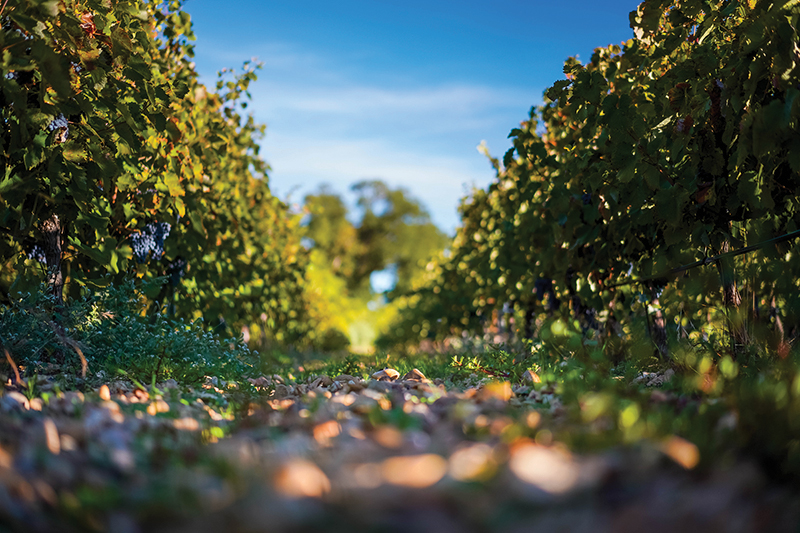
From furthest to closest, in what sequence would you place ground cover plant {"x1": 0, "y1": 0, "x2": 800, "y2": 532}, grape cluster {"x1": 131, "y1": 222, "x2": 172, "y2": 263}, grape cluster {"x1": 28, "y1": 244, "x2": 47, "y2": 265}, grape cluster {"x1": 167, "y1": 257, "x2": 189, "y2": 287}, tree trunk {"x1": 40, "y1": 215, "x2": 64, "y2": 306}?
grape cluster {"x1": 167, "y1": 257, "x2": 189, "y2": 287} < grape cluster {"x1": 131, "y1": 222, "x2": 172, "y2": 263} < grape cluster {"x1": 28, "y1": 244, "x2": 47, "y2": 265} < tree trunk {"x1": 40, "y1": 215, "x2": 64, "y2": 306} < ground cover plant {"x1": 0, "y1": 0, "x2": 800, "y2": 532}

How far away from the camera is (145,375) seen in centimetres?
361

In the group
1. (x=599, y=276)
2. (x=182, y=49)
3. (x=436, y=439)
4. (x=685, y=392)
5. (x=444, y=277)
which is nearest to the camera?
(x=436, y=439)

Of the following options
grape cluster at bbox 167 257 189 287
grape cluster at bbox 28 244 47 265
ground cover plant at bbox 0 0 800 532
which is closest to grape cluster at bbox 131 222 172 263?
ground cover plant at bbox 0 0 800 532

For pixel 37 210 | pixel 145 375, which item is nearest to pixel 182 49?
pixel 37 210

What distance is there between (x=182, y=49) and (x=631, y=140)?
14.7 feet

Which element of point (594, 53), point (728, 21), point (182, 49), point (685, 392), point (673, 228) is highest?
point (182, 49)

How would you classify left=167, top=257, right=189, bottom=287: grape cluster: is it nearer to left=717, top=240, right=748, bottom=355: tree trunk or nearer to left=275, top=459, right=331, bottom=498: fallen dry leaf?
left=717, top=240, right=748, bottom=355: tree trunk

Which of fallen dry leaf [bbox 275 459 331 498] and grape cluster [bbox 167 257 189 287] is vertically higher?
grape cluster [bbox 167 257 189 287]

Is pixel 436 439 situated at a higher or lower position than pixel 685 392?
lower

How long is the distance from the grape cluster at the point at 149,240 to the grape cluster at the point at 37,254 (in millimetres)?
718

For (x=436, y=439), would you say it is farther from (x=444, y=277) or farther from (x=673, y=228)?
(x=444, y=277)

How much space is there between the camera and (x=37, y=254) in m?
4.15

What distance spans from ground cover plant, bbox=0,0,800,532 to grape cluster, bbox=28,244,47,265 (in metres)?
0.02

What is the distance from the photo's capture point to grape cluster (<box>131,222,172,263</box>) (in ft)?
15.7
